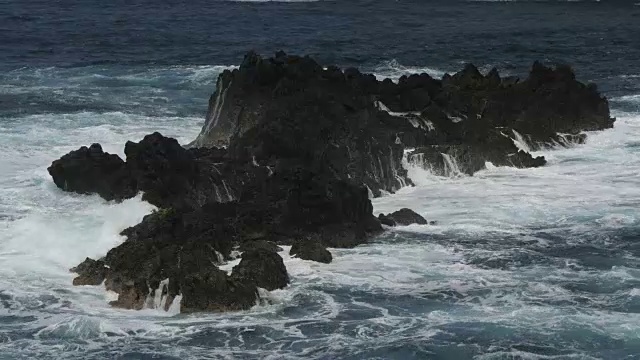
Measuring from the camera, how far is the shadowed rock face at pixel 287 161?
3044 centimetres

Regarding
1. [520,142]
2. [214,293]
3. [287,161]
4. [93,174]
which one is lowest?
[214,293]

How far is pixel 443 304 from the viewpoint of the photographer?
29531 mm

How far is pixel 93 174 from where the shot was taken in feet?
125

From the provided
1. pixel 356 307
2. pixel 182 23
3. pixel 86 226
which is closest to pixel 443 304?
pixel 356 307

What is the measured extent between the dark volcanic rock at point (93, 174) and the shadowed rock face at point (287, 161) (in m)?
0.04

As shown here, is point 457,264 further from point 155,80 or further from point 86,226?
point 155,80

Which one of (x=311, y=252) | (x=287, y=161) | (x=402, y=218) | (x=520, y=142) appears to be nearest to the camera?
(x=311, y=252)

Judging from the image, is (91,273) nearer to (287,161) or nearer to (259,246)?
(259,246)

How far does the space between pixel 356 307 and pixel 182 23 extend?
49.8 m

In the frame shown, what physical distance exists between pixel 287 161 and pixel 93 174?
5830 mm

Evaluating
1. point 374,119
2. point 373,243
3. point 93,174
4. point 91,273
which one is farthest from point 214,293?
point 374,119

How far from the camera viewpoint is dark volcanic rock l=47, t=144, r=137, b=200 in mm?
37375

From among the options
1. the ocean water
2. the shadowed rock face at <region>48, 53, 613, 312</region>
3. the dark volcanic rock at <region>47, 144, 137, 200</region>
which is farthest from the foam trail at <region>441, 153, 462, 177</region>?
the dark volcanic rock at <region>47, 144, 137, 200</region>

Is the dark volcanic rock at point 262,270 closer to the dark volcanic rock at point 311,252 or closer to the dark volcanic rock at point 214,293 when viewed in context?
the dark volcanic rock at point 214,293
